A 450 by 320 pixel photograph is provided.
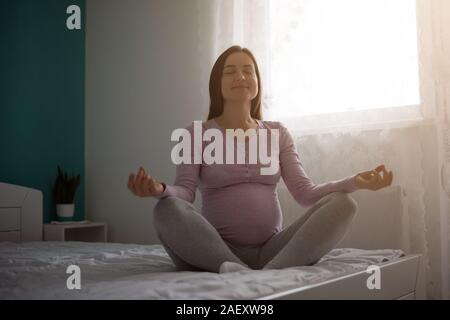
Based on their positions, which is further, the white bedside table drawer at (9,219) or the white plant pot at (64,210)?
the white plant pot at (64,210)

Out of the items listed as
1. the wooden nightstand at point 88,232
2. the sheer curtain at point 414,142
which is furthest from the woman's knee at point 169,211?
the wooden nightstand at point 88,232

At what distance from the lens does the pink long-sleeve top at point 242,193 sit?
1.43m

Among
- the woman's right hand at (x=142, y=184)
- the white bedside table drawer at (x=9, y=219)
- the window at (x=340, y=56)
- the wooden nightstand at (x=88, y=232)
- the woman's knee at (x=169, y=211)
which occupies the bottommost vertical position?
the wooden nightstand at (x=88, y=232)

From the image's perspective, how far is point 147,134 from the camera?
3299 millimetres

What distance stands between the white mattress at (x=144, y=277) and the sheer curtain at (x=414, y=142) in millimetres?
688

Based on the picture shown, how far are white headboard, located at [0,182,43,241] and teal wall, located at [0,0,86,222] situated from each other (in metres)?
0.22

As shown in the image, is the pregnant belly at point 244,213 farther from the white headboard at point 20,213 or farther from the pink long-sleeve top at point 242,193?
the white headboard at point 20,213

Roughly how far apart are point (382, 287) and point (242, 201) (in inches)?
18.7

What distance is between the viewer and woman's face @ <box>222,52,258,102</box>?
1.64 m

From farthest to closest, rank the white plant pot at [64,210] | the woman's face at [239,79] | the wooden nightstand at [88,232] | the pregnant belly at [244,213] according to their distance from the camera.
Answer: the wooden nightstand at [88,232], the white plant pot at [64,210], the woman's face at [239,79], the pregnant belly at [244,213]

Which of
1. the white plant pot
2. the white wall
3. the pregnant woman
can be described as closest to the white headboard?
the white plant pot

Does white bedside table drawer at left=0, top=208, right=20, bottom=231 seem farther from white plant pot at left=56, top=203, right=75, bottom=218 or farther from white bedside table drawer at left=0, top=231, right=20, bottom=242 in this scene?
white plant pot at left=56, top=203, right=75, bottom=218

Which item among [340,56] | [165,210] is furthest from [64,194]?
[165,210]

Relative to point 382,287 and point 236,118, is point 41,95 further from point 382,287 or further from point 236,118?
point 382,287
